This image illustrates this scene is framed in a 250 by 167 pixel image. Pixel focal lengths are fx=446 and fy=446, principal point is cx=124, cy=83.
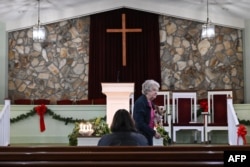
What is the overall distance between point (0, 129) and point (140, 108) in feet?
12.3

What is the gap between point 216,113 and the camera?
30.4ft

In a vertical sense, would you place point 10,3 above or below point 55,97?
above

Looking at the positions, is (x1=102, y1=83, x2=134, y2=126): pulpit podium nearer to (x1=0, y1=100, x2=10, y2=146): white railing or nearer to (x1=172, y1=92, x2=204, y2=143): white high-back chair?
(x1=0, y1=100, x2=10, y2=146): white railing

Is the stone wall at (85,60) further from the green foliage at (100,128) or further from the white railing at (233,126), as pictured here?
the green foliage at (100,128)

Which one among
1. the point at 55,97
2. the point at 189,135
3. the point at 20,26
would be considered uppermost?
the point at 20,26

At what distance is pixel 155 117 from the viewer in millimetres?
4320

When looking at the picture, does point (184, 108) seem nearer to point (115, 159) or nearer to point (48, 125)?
point (48, 125)

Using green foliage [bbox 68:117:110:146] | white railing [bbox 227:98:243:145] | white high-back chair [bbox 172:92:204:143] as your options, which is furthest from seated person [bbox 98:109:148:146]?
white high-back chair [bbox 172:92:204:143]

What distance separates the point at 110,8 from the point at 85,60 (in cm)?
147

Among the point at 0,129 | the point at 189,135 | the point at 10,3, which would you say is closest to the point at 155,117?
the point at 0,129

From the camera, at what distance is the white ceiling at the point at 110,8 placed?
10.4 meters

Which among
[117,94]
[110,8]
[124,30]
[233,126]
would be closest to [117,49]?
[124,30]

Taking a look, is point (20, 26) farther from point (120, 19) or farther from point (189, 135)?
point (189, 135)

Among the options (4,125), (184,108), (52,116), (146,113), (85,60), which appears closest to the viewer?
(146,113)
